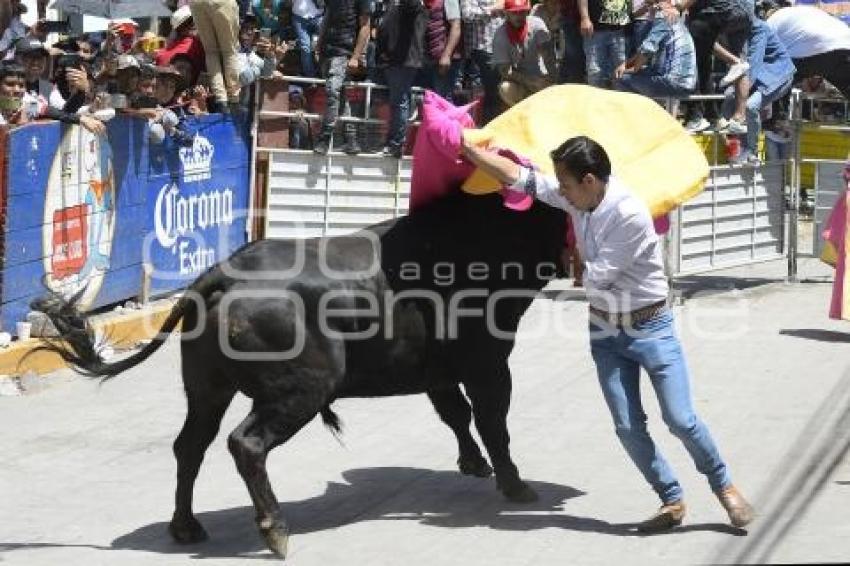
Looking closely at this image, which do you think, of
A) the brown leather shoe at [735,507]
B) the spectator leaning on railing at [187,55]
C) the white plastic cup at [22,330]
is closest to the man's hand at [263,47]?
the spectator leaning on railing at [187,55]

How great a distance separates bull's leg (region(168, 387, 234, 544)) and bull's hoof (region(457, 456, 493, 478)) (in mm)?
1486

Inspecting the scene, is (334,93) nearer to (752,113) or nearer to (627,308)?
(752,113)

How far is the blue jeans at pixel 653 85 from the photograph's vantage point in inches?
520

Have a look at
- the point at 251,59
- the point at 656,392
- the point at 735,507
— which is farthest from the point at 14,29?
the point at 735,507

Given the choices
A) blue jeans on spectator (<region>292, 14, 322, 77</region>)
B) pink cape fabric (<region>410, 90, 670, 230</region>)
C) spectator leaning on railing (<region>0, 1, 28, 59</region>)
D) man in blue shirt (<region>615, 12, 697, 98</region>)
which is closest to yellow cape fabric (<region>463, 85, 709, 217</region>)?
pink cape fabric (<region>410, 90, 670, 230</region>)

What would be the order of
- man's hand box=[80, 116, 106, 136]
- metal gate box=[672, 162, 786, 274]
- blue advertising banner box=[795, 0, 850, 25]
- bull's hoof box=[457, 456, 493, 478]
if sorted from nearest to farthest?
bull's hoof box=[457, 456, 493, 478] < man's hand box=[80, 116, 106, 136] < metal gate box=[672, 162, 786, 274] < blue advertising banner box=[795, 0, 850, 25]

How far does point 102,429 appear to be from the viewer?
31.8 feet

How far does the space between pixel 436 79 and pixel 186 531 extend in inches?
280

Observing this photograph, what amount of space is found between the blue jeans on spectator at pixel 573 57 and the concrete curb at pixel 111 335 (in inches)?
148

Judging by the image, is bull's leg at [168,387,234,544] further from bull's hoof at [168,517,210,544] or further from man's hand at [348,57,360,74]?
man's hand at [348,57,360,74]

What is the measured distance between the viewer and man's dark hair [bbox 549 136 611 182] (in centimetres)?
716

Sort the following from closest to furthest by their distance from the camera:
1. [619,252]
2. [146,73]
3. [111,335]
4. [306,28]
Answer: [619,252]
[111,335]
[146,73]
[306,28]

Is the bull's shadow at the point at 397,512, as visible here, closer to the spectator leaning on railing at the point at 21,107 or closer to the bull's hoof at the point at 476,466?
the bull's hoof at the point at 476,466

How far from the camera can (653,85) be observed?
13.2m
